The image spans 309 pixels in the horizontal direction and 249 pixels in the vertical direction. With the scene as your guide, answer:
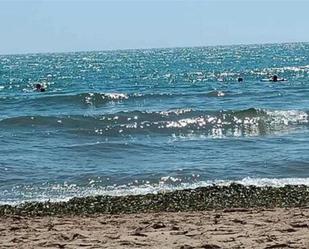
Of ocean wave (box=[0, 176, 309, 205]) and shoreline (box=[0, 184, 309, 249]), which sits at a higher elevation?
shoreline (box=[0, 184, 309, 249])

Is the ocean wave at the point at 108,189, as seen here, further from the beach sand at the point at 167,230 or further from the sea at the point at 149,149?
the beach sand at the point at 167,230

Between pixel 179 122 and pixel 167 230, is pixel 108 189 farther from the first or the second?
pixel 179 122

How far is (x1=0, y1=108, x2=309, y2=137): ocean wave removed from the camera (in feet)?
80.0

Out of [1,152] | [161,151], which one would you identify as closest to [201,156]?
[161,151]

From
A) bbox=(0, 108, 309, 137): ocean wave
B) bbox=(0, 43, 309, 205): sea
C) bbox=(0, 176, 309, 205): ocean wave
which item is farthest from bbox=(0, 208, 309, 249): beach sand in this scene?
bbox=(0, 108, 309, 137): ocean wave

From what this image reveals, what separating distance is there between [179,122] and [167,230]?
18.2 m

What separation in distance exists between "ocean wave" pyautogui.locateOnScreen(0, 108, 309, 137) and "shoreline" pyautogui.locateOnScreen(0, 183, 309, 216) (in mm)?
10828

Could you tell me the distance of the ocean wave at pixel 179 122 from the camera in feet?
80.0

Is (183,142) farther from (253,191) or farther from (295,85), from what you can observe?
(295,85)

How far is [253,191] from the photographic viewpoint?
472 inches

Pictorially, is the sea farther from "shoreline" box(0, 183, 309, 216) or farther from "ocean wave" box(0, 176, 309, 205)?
"shoreline" box(0, 183, 309, 216)

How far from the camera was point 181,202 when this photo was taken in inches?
442

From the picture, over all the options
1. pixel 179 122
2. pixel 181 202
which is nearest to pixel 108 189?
pixel 181 202

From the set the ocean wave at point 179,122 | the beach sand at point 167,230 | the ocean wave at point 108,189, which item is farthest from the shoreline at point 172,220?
the ocean wave at point 179,122
